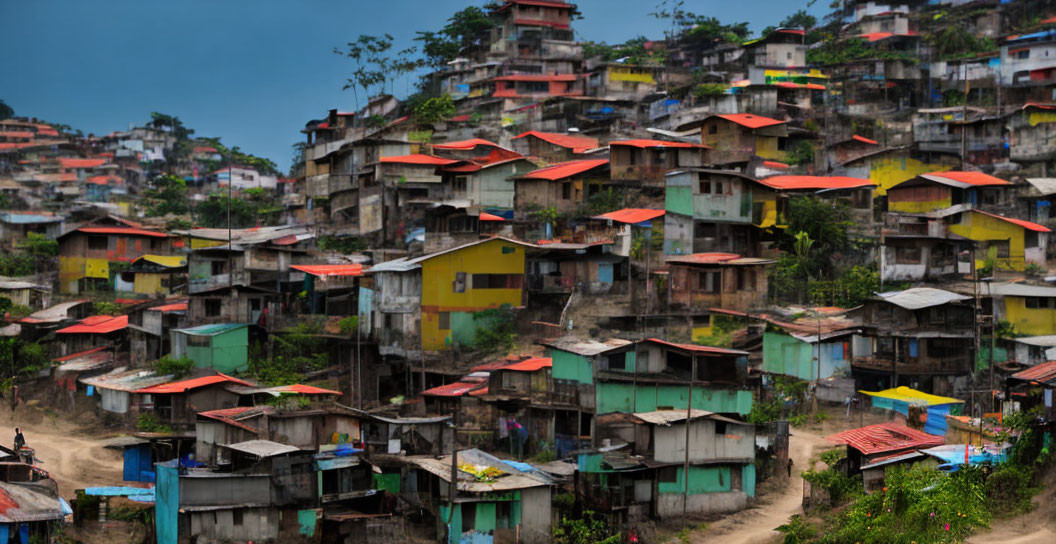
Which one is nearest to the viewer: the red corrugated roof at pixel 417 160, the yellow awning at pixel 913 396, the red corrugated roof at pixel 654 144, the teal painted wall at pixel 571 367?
the teal painted wall at pixel 571 367

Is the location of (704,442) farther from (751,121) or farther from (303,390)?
(751,121)

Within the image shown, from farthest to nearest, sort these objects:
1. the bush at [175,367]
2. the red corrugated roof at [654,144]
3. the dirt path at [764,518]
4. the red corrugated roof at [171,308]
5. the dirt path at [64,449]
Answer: the red corrugated roof at [654,144]
the red corrugated roof at [171,308]
the bush at [175,367]
the dirt path at [64,449]
the dirt path at [764,518]

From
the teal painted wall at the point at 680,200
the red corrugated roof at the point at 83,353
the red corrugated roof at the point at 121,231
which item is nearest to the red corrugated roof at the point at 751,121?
the teal painted wall at the point at 680,200

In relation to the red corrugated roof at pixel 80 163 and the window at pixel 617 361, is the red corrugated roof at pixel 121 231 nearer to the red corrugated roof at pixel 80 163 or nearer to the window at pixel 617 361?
the red corrugated roof at pixel 80 163

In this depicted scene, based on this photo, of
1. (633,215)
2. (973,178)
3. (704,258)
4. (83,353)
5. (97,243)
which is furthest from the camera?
(97,243)

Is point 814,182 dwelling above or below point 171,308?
above

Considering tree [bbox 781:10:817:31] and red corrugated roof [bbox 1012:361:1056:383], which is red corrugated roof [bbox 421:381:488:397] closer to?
red corrugated roof [bbox 1012:361:1056:383]

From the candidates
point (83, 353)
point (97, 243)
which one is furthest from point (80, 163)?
point (83, 353)
